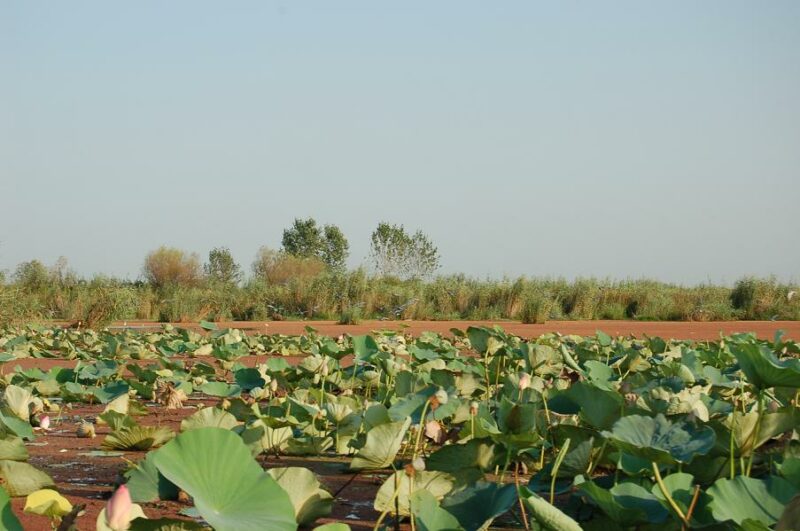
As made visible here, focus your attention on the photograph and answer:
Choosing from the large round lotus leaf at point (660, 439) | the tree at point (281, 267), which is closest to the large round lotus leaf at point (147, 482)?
the large round lotus leaf at point (660, 439)

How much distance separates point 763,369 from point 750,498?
32cm

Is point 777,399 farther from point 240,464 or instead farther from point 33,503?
point 33,503

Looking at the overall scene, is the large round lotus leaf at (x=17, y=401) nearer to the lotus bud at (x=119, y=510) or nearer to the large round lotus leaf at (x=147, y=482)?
the large round lotus leaf at (x=147, y=482)

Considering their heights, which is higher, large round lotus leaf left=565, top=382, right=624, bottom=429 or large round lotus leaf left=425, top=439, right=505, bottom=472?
large round lotus leaf left=565, top=382, right=624, bottom=429

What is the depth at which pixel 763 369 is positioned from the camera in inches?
71.2

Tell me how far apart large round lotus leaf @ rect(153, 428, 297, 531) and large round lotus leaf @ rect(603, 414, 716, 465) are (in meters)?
0.61

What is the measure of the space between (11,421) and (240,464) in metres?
1.79

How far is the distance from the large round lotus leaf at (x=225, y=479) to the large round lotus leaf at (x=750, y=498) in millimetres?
700

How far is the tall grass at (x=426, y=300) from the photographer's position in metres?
20.4

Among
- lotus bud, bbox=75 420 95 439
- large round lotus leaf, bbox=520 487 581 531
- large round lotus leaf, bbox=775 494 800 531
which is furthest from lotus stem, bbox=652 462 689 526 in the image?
lotus bud, bbox=75 420 95 439

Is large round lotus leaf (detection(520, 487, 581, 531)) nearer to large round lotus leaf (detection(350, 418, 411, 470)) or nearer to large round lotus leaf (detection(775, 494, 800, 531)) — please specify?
large round lotus leaf (detection(775, 494, 800, 531))

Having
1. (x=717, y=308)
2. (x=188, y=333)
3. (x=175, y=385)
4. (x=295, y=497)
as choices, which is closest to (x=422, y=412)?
(x=295, y=497)

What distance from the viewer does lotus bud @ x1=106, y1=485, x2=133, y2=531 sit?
1090 millimetres

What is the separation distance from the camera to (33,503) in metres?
1.50
